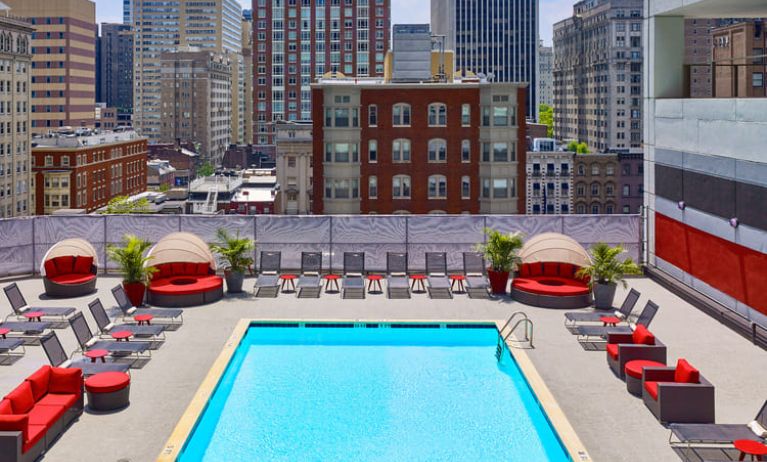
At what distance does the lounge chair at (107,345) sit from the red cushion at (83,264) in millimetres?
8397

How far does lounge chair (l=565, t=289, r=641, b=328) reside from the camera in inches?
896

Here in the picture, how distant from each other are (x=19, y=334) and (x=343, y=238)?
40.5ft

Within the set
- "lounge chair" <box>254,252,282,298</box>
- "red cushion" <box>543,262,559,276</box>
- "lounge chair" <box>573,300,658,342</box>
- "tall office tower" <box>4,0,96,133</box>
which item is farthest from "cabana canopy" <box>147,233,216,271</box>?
"tall office tower" <box>4,0,96,133</box>

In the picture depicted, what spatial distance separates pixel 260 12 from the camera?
566 ft

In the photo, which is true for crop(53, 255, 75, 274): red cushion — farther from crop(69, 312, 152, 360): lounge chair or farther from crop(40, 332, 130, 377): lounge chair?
crop(40, 332, 130, 377): lounge chair

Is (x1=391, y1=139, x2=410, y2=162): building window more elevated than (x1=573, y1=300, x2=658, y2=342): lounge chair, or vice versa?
(x1=391, y1=139, x2=410, y2=162): building window

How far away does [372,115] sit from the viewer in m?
68.8

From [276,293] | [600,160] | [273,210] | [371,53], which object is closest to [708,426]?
[276,293]

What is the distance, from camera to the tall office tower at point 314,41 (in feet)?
572

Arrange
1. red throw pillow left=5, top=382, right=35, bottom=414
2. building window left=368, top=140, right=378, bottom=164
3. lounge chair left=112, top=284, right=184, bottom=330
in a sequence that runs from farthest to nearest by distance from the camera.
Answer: building window left=368, top=140, right=378, bottom=164
lounge chair left=112, top=284, right=184, bottom=330
red throw pillow left=5, top=382, right=35, bottom=414

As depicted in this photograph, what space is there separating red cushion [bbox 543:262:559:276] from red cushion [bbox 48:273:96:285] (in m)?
15.2

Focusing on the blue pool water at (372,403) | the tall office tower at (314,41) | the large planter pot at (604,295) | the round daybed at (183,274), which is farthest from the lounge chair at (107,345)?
the tall office tower at (314,41)

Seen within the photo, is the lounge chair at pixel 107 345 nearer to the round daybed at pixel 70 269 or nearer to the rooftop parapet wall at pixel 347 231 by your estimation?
the round daybed at pixel 70 269

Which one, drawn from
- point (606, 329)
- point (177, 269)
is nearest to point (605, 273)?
point (606, 329)
